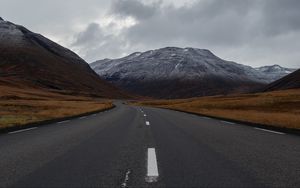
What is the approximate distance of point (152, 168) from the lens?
338 inches

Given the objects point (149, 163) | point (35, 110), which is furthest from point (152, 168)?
point (35, 110)

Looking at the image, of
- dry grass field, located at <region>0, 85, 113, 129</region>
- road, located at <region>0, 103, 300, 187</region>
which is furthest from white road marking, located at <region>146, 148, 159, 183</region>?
dry grass field, located at <region>0, 85, 113, 129</region>

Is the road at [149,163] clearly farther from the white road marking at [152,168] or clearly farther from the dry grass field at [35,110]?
the dry grass field at [35,110]

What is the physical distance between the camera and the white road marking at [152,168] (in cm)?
763

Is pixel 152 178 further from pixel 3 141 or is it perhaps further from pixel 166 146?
pixel 3 141

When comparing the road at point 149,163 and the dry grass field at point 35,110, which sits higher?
the dry grass field at point 35,110

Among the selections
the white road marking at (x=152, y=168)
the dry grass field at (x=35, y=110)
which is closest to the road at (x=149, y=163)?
the white road marking at (x=152, y=168)

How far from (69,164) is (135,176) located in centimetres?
199

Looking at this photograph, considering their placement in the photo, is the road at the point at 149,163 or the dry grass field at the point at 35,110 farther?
the dry grass field at the point at 35,110

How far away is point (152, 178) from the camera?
7633 millimetres

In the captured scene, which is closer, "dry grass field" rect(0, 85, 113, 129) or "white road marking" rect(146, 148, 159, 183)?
"white road marking" rect(146, 148, 159, 183)

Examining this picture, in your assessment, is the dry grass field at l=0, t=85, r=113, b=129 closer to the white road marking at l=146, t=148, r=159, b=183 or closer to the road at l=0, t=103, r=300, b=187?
the road at l=0, t=103, r=300, b=187

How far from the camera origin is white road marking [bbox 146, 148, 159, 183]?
7632 millimetres

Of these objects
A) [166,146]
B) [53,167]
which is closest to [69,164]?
[53,167]
